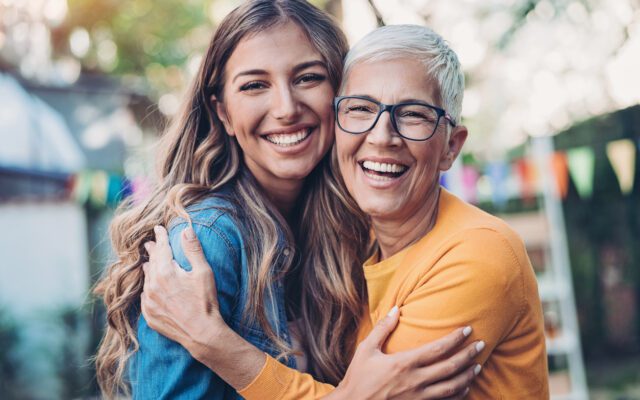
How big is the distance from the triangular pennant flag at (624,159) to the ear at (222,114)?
3.90 metres

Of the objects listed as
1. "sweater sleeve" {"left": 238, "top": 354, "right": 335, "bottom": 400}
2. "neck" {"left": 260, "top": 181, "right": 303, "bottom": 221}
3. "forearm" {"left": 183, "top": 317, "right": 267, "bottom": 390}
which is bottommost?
"sweater sleeve" {"left": 238, "top": 354, "right": 335, "bottom": 400}

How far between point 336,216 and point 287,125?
429 mm

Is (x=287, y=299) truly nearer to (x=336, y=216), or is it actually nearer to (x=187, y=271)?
(x=336, y=216)

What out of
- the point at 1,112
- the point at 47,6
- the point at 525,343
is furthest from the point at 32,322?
the point at 525,343

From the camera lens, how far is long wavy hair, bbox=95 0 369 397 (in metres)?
2.21

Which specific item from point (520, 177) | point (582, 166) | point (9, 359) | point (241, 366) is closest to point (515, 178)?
point (520, 177)

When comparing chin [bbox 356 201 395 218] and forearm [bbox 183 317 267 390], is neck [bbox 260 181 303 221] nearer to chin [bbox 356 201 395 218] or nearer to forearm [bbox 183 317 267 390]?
chin [bbox 356 201 395 218]

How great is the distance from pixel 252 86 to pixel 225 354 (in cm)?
90

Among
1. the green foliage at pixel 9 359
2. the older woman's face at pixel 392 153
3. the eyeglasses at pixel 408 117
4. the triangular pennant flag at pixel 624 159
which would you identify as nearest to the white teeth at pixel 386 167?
the older woman's face at pixel 392 153

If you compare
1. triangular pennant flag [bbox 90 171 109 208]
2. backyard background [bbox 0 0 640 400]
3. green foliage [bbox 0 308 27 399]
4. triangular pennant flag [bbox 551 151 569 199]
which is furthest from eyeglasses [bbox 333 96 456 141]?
green foliage [bbox 0 308 27 399]

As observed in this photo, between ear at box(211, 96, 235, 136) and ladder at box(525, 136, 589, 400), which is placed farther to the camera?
ladder at box(525, 136, 589, 400)

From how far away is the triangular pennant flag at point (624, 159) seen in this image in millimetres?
5219

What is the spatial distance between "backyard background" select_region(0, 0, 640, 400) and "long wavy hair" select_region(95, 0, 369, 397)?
2497 mm

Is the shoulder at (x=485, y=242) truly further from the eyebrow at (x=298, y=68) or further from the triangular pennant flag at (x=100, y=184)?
the triangular pennant flag at (x=100, y=184)
